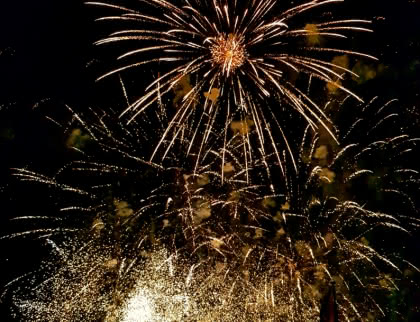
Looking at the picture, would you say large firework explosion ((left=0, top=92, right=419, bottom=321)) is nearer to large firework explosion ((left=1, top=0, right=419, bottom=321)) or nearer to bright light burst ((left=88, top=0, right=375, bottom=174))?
large firework explosion ((left=1, top=0, right=419, bottom=321))

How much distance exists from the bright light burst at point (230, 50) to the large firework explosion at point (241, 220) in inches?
38.7

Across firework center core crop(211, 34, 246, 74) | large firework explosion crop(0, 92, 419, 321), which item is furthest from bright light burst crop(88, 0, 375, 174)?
large firework explosion crop(0, 92, 419, 321)

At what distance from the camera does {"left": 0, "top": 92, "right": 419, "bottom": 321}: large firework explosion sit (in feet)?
23.3

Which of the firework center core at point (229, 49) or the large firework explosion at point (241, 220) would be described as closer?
the firework center core at point (229, 49)

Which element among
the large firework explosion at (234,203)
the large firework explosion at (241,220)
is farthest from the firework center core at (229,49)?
the large firework explosion at (241,220)

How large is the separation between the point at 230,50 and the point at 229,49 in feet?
0.06

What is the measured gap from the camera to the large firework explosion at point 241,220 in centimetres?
710

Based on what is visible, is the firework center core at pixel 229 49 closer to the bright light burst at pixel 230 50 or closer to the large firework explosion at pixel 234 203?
the bright light burst at pixel 230 50

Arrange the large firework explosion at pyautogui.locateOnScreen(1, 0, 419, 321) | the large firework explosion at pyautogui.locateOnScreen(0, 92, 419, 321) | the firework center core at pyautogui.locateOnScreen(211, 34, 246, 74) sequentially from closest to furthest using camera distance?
the firework center core at pyautogui.locateOnScreen(211, 34, 246, 74), the large firework explosion at pyautogui.locateOnScreen(1, 0, 419, 321), the large firework explosion at pyautogui.locateOnScreen(0, 92, 419, 321)

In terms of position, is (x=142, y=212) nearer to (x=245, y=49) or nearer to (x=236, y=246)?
(x=236, y=246)

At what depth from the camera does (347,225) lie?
24.2 ft

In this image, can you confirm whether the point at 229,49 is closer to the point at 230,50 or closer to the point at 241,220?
the point at 230,50

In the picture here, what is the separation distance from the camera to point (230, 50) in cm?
559

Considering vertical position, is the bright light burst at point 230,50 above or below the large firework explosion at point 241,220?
above
